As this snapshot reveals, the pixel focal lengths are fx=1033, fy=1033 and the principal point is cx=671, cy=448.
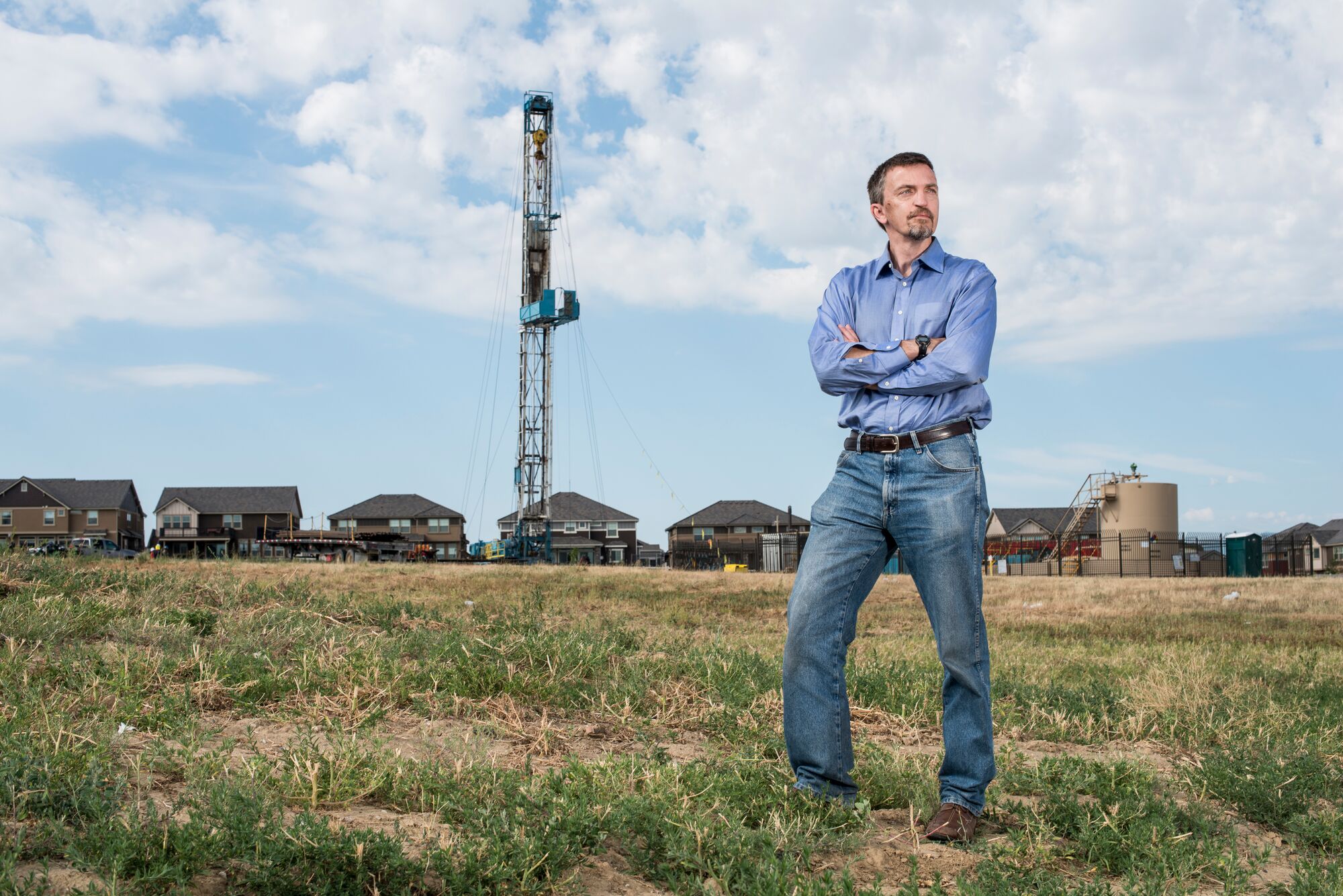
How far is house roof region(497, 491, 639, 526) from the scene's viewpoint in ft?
299

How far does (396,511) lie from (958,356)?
86.2m

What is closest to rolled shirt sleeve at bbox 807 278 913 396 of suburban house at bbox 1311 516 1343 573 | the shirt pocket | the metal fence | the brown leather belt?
the shirt pocket

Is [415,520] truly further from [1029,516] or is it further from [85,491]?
[1029,516]

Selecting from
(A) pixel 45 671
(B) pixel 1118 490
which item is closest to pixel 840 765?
(A) pixel 45 671

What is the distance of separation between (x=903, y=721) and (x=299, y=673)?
3404 millimetres

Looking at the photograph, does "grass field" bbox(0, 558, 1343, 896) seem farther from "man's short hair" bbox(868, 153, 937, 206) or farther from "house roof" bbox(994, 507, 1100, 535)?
"house roof" bbox(994, 507, 1100, 535)

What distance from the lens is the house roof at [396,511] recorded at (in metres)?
86.0

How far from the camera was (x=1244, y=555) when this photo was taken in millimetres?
41031

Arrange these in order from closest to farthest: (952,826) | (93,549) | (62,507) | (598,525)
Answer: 1. (952,826)
2. (93,549)
3. (62,507)
4. (598,525)

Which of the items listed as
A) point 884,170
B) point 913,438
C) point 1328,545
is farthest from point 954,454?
point 1328,545

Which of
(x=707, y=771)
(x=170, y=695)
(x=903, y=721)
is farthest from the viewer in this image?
(x=903, y=721)

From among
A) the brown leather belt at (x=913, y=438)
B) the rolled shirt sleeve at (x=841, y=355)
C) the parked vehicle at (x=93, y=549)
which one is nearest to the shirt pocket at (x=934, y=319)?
the rolled shirt sleeve at (x=841, y=355)

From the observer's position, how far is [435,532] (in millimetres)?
86000

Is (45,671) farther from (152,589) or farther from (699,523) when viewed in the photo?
(699,523)
